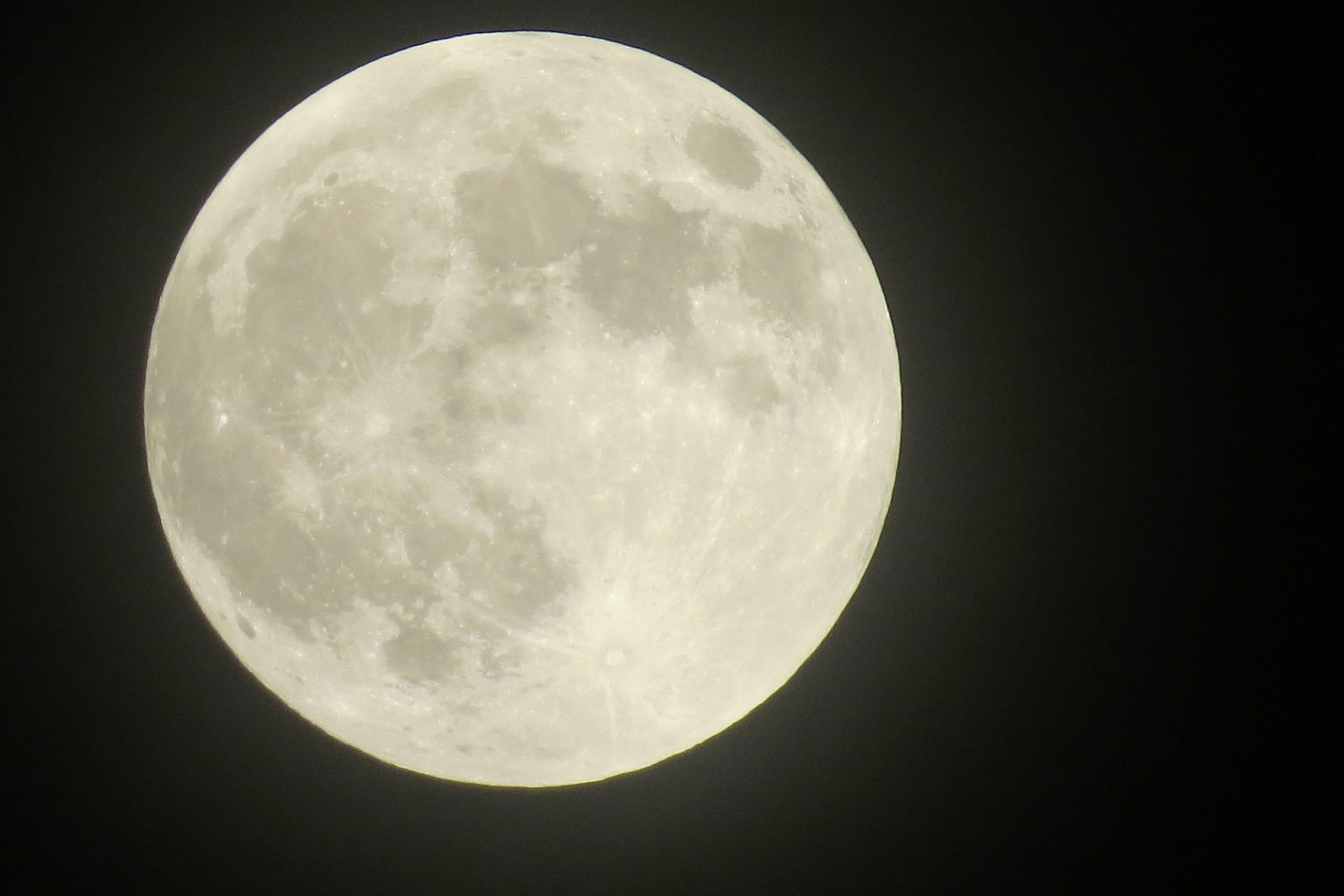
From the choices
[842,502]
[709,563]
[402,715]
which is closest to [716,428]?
[709,563]

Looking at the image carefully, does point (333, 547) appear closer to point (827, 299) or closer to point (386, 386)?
point (386, 386)

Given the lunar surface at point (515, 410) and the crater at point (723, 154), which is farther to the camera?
the crater at point (723, 154)

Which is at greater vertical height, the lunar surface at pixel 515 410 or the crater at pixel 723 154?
the crater at pixel 723 154

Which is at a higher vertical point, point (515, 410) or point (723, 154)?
point (723, 154)

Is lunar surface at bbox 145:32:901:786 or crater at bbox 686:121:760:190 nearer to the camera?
lunar surface at bbox 145:32:901:786

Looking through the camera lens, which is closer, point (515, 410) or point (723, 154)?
point (515, 410)
